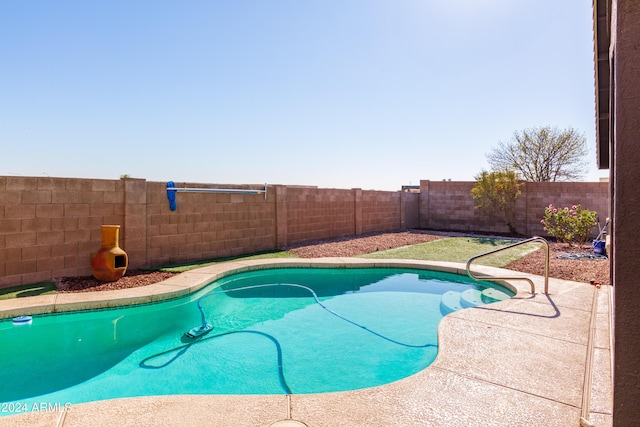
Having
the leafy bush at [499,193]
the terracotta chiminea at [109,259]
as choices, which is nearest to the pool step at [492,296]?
the terracotta chiminea at [109,259]

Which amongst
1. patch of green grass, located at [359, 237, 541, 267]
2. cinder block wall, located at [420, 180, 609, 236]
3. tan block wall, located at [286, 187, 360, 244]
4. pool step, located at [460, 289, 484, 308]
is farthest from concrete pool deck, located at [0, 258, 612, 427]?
cinder block wall, located at [420, 180, 609, 236]

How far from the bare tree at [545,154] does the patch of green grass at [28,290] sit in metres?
20.8

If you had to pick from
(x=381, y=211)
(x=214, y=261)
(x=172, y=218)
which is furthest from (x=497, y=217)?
(x=172, y=218)

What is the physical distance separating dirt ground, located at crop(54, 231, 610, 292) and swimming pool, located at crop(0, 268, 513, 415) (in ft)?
3.67

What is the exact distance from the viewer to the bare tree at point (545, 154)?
20.4m

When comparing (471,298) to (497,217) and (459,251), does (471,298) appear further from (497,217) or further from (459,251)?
(497,217)

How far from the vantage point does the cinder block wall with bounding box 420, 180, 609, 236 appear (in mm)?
13055

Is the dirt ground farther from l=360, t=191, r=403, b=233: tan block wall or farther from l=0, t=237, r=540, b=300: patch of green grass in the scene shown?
l=360, t=191, r=403, b=233: tan block wall

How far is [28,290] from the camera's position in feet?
19.0

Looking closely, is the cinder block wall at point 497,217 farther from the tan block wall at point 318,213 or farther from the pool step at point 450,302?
the pool step at point 450,302

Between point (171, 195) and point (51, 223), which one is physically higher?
point (171, 195)

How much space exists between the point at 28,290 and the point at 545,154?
974 inches

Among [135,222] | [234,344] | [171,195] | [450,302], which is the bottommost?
[234,344]

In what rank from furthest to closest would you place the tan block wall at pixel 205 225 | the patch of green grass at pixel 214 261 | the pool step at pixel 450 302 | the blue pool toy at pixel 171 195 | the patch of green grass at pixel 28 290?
the blue pool toy at pixel 171 195
the tan block wall at pixel 205 225
the patch of green grass at pixel 214 261
the pool step at pixel 450 302
the patch of green grass at pixel 28 290
